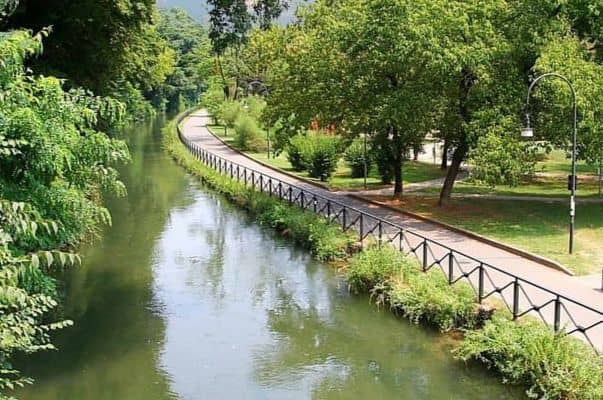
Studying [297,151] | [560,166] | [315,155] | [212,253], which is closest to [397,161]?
[315,155]

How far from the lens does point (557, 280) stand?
15.5m

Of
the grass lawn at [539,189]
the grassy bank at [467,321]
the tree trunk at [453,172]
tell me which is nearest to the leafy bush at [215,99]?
the grass lawn at [539,189]

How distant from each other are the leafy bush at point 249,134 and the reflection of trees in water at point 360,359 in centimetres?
3254

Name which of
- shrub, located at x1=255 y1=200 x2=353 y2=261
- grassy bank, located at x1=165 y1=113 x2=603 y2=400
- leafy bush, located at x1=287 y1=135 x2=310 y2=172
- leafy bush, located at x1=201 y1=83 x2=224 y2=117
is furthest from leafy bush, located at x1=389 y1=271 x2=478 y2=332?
leafy bush, located at x1=201 y1=83 x2=224 y2=117

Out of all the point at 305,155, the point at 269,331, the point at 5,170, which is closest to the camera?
the point at 5,170

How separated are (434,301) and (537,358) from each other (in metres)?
3.48

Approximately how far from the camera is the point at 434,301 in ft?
47.1

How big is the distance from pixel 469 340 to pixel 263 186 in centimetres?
2014

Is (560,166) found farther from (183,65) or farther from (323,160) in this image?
(183,65)

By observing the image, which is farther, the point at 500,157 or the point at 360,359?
the point at 500,157

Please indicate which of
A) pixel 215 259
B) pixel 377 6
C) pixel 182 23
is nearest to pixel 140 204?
pixel 215 259

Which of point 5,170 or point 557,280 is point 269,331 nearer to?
point 557,280

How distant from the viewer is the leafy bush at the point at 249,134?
158 feet

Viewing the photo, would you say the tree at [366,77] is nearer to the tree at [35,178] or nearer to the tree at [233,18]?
the tree at [233,18]
